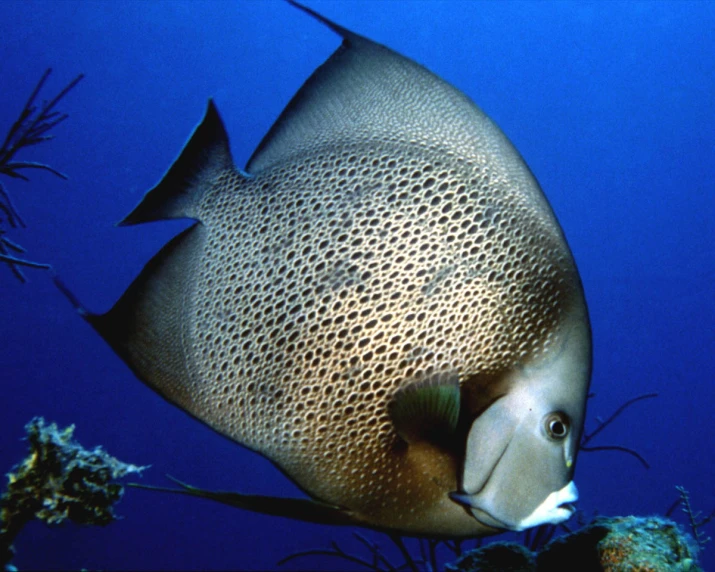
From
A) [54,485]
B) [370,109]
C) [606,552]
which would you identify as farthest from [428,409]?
[54,485]

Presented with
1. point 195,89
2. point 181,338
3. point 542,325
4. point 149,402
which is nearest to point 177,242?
point 181,338

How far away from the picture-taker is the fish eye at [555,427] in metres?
0.88

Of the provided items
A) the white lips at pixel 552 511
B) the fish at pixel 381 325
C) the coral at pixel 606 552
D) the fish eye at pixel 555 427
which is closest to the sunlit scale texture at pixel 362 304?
the fish at pixel 381 325

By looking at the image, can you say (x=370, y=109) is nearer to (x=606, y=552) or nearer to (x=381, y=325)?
(x=381, y=325)

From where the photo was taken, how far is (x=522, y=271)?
954 mm

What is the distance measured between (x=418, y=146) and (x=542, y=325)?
453 mm

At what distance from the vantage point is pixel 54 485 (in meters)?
1.49

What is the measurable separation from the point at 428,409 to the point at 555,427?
23 centimetres

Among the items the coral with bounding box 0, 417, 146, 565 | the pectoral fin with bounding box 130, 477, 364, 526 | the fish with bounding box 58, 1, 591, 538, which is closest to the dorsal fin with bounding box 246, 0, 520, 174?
the fish with bounding box 58, 1, 591, 538

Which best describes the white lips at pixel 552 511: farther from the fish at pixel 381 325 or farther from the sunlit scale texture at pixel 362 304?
the sunlit scale texture at pixel 362 304

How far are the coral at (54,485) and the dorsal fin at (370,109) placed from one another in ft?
3.40

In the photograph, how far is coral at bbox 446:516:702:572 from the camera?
Result: 1292 mm

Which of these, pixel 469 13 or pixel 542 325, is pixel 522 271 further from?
pixel 469 13

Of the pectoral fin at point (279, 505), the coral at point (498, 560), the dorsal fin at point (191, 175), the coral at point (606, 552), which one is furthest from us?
the coral at point (498, 560)
